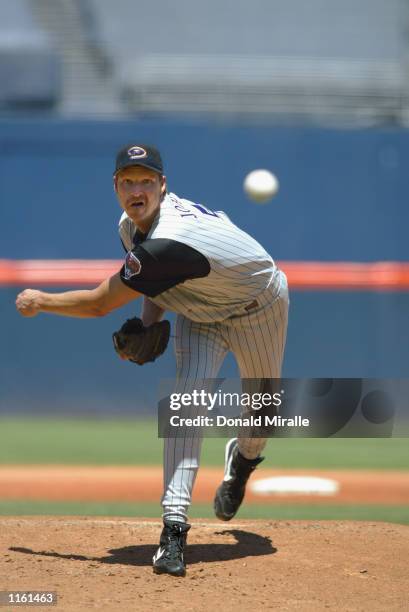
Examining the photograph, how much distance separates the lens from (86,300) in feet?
11.2

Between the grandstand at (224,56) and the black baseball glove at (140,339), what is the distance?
277 inches

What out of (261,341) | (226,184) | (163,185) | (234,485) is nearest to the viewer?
(163,185)

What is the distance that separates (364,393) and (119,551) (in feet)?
6.23

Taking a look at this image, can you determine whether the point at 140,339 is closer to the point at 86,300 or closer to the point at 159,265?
the point at 86,300

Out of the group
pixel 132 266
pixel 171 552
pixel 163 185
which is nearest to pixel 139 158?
pixel 163 185

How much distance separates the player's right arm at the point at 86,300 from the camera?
11.0 feet

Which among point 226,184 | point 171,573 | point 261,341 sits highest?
point 226,184

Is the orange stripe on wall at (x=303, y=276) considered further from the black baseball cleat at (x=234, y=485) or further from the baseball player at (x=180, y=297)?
the baseball player at (x=180, y=297)

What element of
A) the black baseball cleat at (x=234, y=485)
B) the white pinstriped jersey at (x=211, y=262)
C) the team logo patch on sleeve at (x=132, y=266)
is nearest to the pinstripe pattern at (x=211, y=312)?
the white pinstriped jersey at (x=211, y=262)

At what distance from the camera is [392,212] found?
993 cm

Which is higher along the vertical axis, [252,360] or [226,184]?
[226,184]

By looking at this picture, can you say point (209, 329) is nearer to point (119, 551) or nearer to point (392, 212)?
point (119, 551)

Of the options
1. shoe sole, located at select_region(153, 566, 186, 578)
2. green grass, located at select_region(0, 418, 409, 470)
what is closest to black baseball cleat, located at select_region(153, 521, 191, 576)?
shoe sole, located at select_region(153, 566, 186, 578)

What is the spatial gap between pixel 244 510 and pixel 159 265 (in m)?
2.19
